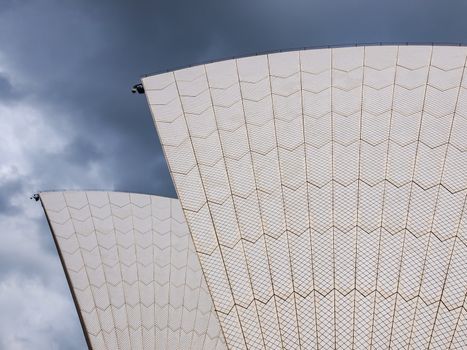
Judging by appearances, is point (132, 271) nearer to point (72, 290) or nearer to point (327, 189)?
point (72, 290)

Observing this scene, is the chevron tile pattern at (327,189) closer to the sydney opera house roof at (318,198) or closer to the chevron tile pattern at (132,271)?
the sydney opera house roof at (318,198)

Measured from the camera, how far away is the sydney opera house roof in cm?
1046

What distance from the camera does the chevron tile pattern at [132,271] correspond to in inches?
727

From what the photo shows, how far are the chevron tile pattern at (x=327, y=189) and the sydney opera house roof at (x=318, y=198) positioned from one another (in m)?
0.04

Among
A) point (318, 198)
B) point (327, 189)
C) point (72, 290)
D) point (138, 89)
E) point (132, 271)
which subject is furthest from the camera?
point (132, 271)

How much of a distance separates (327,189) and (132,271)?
1192cm

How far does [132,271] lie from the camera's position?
20.8 m

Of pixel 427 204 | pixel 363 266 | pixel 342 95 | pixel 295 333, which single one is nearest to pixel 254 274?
pixel 295 333

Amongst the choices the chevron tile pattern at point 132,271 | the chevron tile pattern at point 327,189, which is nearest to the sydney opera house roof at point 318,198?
the chevron tile pattern at point 327,189

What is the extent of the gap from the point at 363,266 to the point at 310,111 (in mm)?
5972

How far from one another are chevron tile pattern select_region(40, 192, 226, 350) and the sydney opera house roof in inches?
6.1

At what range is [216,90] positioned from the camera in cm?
1616

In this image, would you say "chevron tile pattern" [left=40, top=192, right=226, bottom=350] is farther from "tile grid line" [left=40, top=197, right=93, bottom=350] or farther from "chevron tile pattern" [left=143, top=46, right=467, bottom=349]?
"chevron tile pattern" [left=143, top=46, right=467, bottom=349]

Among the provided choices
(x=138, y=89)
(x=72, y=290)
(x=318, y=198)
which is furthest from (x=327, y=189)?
(x=72, y=290)
